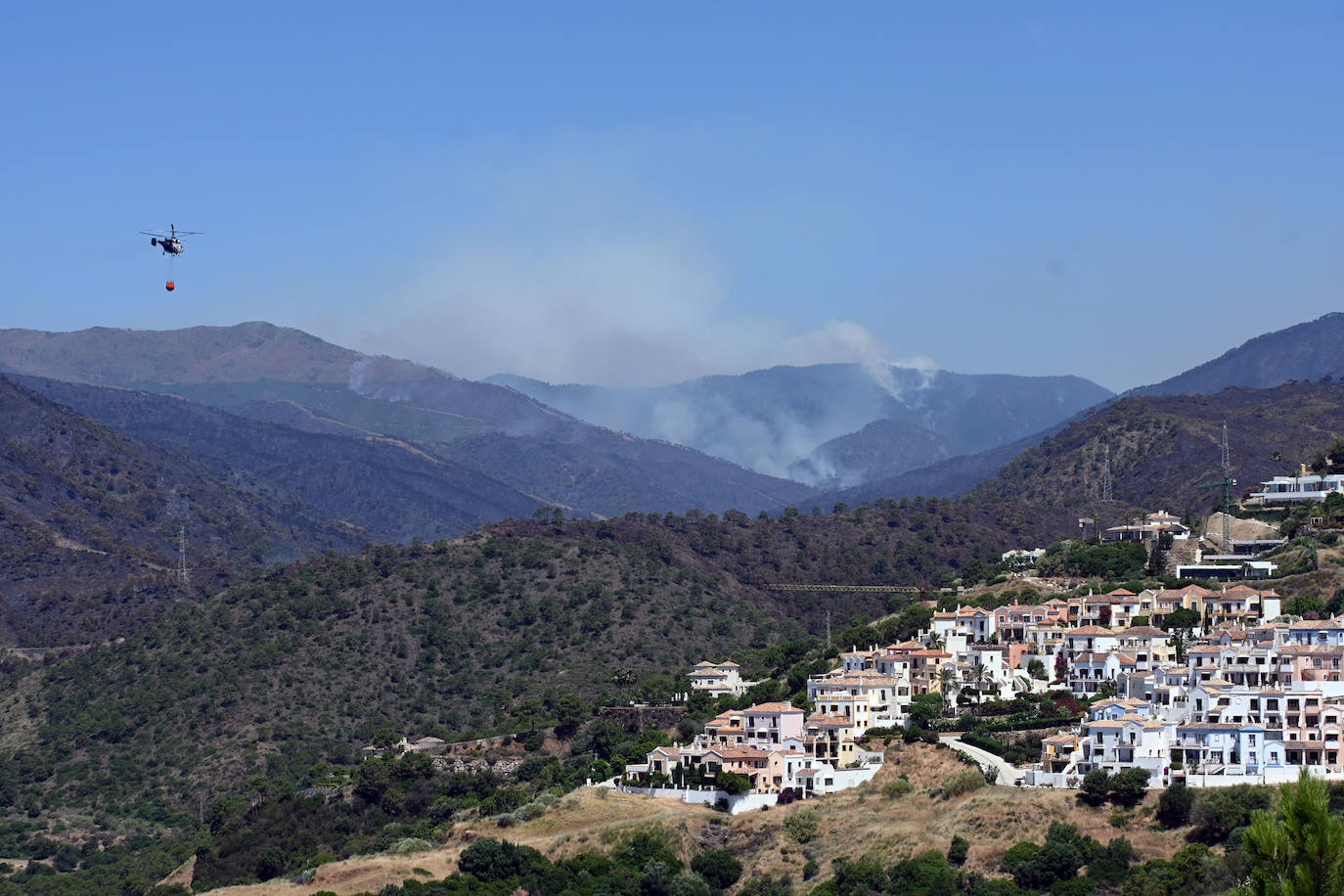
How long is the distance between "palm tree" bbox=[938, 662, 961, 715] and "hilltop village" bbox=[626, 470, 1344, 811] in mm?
71

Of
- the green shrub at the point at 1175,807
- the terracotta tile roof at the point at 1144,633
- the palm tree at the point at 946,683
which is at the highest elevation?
the terracotta tile roof at the point at 1144,633

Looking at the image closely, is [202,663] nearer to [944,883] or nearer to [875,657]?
[875,657]

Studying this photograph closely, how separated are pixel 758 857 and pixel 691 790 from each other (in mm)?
6876

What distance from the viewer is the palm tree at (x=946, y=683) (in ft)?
277

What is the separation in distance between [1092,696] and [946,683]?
19.3 feet

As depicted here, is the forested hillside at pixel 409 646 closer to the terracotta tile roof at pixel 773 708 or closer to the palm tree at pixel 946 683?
the terracotta tile roof at pixel 773 708

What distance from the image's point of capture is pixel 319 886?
79.6 metres

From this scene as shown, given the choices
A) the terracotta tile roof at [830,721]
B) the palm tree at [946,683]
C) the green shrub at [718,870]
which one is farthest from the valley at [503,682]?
the palm tree at [946,683]

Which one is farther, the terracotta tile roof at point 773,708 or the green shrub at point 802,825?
the terracotta tile roof at point 773,708

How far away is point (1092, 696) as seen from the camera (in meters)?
83.3

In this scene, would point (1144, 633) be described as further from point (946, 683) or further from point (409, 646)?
point (409, 646)

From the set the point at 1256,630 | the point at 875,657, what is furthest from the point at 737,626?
the point at 1256,630

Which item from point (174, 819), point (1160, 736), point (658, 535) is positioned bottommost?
point (174, 819)

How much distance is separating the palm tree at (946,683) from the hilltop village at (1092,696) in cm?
7
